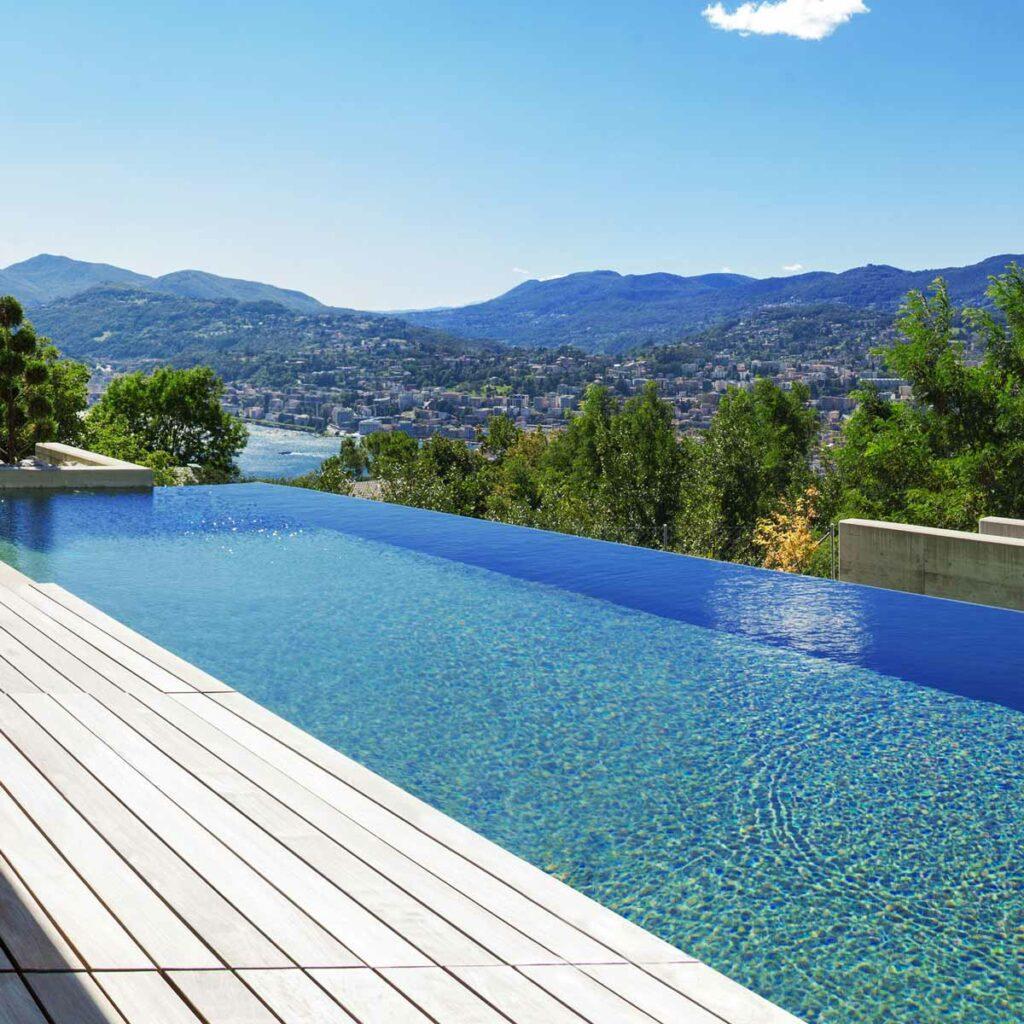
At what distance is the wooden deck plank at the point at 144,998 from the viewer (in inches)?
65.3

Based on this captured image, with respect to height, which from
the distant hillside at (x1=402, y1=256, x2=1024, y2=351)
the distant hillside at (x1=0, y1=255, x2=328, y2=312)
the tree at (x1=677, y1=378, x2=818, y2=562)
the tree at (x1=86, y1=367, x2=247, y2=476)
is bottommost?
the tree at (x1=677, y1=378, x2=818, y2=562)

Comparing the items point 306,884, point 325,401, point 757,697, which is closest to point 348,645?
point 757,697

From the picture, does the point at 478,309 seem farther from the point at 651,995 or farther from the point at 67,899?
the point at 651,995

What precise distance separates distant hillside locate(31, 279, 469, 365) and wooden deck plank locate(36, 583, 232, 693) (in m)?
59.6

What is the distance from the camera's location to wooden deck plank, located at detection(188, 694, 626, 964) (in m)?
2.06

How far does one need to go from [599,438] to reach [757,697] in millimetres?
15446

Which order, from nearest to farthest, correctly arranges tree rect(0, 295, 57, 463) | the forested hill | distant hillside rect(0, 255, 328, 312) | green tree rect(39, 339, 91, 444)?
A: 1. tree rect(0, 295, 57, 463)
2. green tree rect(39, 339, 91, 444)
3. the forested hill
4. distant hillside rect(0, 255, 328, 312)

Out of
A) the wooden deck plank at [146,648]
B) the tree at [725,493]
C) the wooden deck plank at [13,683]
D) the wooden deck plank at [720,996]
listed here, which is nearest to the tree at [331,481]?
the tree at [725,493]

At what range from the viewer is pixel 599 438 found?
20.3 meters

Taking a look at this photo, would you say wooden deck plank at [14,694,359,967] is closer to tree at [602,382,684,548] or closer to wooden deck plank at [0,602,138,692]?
wooden deck plank at [0,602,138,692]

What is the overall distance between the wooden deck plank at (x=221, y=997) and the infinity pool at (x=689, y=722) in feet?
4.87

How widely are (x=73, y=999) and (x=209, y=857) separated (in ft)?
1.94

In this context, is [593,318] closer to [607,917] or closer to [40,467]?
[40,467]

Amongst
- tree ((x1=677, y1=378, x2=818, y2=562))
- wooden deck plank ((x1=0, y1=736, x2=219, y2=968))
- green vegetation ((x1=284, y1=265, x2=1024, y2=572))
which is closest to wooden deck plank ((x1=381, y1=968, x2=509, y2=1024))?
wooden deck plank ((x1=0, y1=736, x2=219, y2=968))
